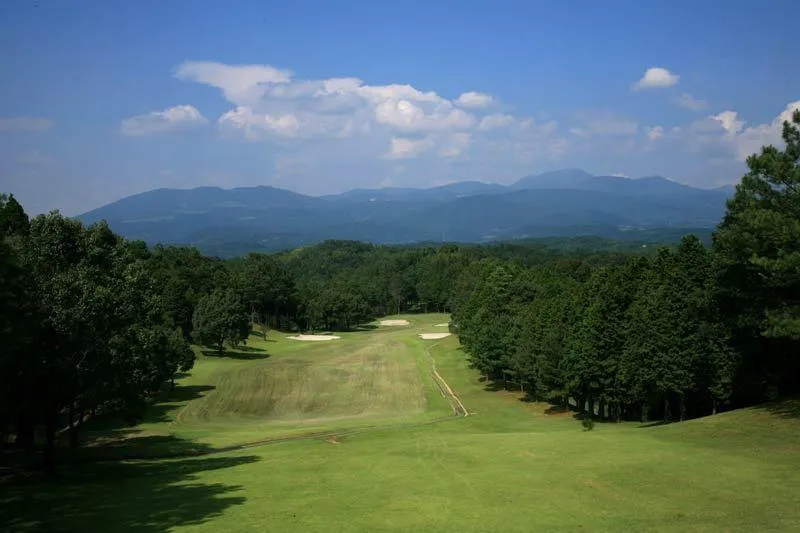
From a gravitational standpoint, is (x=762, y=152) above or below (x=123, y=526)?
above

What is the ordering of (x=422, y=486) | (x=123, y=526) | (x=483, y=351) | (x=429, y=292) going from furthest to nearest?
(x=429, y=292)
(x=483, y=351)
(x=422, y=486)
(x=123, y=526)

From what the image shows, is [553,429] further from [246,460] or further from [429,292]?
[429,292]

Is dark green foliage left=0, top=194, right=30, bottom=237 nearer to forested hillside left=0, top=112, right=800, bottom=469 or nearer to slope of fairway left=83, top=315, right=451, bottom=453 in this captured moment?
forested hillside left=0, top=112, right=800, bottom=469

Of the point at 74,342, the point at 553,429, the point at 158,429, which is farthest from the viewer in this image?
the point at 158,429

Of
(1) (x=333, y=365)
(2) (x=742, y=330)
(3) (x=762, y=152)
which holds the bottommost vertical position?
(1) (x=333, y=365)

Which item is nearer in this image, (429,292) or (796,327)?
(796,327)

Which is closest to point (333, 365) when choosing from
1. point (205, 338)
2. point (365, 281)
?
point (205, 338)

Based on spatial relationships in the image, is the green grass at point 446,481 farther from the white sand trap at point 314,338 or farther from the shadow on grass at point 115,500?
the white sand trap at point 314,338

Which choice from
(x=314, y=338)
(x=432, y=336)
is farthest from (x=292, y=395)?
(x=314, y=338)
